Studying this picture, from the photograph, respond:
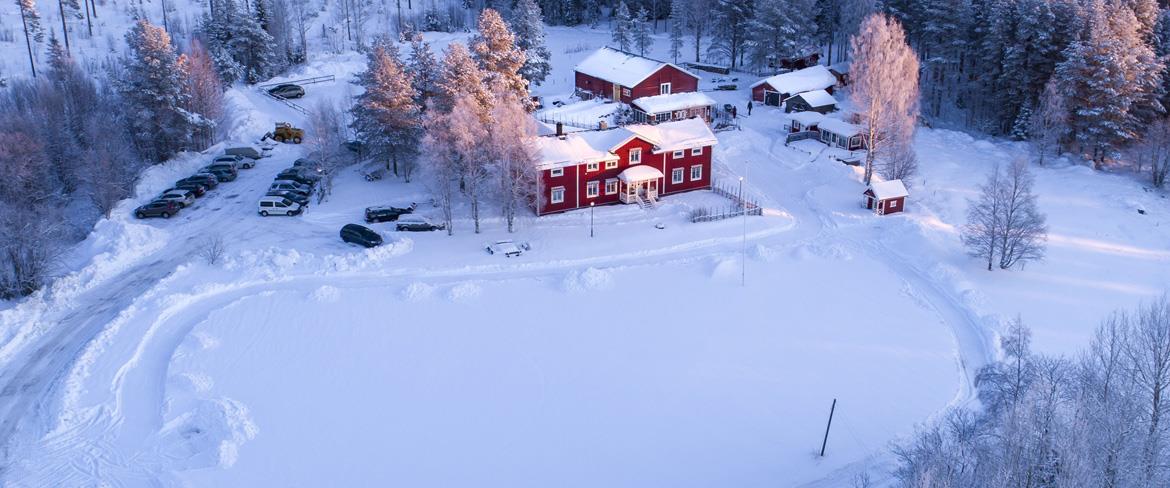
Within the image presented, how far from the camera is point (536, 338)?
31.6 meters

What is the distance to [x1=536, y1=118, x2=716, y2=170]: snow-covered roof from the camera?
136 ft

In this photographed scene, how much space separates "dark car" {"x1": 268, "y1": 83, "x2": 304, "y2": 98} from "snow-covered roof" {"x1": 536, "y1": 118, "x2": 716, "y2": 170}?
26.9 meters

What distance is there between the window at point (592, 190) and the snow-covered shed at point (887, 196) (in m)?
12.8

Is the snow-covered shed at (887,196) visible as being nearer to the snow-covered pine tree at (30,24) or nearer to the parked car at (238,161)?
the parked car at (238,161)

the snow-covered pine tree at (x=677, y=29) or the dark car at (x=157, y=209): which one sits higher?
the snow-covered pine tree at (x=677, y=29)

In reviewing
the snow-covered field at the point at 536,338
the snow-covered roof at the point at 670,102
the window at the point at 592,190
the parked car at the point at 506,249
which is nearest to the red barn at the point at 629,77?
the snow-covered roof at the point at 670,102

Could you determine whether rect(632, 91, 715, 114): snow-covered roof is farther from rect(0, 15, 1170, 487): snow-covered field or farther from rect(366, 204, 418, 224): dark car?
rect(366, 204, 418, 224): dark car

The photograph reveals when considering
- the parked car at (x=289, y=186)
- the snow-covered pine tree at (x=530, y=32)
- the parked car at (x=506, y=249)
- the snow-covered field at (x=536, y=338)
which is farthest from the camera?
the snow-covered pine tree at (x=530, y=32)

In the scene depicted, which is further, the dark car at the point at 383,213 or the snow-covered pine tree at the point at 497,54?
the snow-covered pine tree at the point at 497,54

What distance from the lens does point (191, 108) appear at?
50531mm

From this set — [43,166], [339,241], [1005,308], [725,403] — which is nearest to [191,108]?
[43,166]

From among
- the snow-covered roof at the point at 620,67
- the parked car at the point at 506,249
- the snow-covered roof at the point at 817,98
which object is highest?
the snow-covered roof at the point at 620,67

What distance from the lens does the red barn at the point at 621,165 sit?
41625 millimetres

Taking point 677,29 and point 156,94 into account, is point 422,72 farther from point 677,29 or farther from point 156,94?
point 677,29
